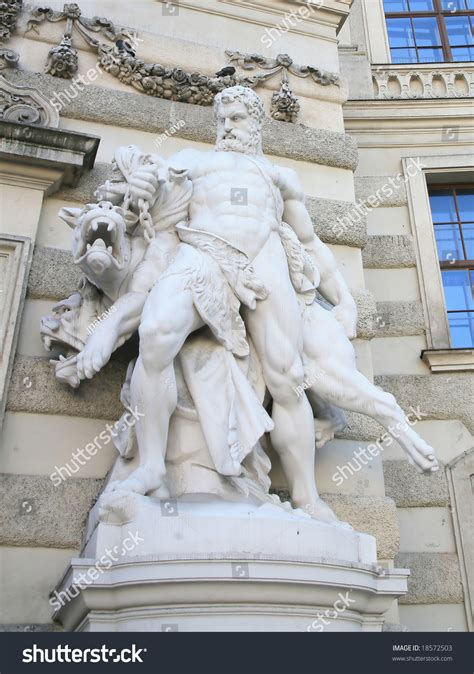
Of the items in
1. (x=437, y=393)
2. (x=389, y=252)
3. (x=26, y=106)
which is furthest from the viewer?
(x=389, y=252)

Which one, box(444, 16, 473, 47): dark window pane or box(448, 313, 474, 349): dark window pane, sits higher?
box(444, 16, 473, 47): dark window pane

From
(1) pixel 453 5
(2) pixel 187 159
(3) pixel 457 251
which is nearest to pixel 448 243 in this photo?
(3) pixel 457 251

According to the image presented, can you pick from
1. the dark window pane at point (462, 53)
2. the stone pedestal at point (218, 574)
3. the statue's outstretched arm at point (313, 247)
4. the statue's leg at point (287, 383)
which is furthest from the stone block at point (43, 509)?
the dark window pane at point (462, 53)

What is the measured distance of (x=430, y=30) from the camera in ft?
31.5

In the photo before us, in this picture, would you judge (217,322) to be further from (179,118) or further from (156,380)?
(179,118)

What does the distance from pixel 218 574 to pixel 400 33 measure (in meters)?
8.55

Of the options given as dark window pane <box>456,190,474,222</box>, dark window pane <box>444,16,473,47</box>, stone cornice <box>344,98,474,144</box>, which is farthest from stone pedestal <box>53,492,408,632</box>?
dark window pane <box>444,16,473,47</box>

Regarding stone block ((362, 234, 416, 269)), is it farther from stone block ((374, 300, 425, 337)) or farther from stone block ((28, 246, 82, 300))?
stone block ((28, 246, 82, 300))

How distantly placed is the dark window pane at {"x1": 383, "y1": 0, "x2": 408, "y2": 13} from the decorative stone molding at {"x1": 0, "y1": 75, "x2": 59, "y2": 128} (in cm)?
614

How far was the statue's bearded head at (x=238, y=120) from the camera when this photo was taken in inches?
185

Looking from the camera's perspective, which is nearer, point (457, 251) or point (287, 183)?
point (287, 183)

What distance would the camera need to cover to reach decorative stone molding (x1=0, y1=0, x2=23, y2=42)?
5.77 m

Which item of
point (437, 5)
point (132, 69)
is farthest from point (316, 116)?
point (437, 5)

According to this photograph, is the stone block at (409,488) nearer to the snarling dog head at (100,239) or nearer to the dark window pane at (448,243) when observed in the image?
the dark window pane at (448,243)
